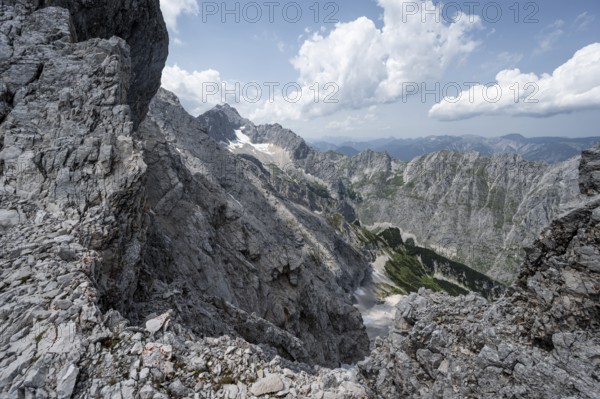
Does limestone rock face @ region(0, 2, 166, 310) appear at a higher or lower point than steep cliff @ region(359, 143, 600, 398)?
higher

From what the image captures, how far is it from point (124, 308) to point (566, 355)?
790 inches

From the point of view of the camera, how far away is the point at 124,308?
18.1 m

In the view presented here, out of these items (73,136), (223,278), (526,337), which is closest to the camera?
(526,337)

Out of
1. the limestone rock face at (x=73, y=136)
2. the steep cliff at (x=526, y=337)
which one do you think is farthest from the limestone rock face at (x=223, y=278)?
the steep cliff at (x=526, y=337)

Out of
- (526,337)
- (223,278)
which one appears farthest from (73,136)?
(526,337)

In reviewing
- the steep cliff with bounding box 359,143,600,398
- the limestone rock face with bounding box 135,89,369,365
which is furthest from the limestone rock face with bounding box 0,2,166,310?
the steep cliff with bounding box 359,143,600,398

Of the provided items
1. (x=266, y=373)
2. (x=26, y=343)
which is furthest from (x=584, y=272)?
(x=26, y=343)

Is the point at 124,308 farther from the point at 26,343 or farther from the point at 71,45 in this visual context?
the point at 71,45

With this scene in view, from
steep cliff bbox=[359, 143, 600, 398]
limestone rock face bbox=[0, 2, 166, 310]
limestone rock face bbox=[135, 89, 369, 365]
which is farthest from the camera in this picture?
limestone rock face bbox=[135, 89, 369, 365]

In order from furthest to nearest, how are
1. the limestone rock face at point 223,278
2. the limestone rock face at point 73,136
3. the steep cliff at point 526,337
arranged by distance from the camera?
1. the limestone rock face at point 223,278
2. the limestone rock face at point 73,136
3. the steep cliff at point 526,337

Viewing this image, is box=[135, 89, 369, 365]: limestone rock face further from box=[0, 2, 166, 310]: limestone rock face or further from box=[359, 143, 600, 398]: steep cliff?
box=[359, 143, 600, 398]: steep cliff

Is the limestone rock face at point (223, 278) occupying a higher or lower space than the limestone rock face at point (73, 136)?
lower

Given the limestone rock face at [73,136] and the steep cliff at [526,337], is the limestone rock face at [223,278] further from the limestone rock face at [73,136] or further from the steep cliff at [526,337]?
the steep cliff at [526,337]

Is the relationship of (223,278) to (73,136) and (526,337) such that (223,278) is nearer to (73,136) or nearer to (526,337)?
(73,136)
